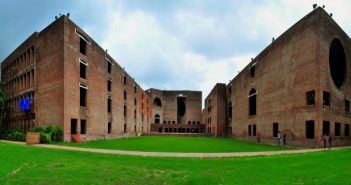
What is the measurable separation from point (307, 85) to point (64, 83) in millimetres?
24369

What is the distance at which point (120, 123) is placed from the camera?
49.8 meters

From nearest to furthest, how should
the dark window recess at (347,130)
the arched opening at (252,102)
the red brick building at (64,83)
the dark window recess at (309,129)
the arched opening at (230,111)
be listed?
1. the dark window recess at (309,129)
2. the red brick building at (64,83)
3. the dark window recess at (347,130)
4. the arched opening at (252,102)
5. the arched opening at (230,111)

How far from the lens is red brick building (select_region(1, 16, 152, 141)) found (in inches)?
1200

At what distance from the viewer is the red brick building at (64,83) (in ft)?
100

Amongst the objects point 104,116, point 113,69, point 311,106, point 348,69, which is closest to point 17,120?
point 104,116

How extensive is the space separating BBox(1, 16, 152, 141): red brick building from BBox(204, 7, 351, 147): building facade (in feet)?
72.7

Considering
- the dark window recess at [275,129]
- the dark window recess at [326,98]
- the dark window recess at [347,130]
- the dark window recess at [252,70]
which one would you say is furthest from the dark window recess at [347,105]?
the dark window recess at [252,70]

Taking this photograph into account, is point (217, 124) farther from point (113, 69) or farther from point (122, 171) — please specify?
point (122, 171)

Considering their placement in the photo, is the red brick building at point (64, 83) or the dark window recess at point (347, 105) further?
the dark window recess at point (347, 105)

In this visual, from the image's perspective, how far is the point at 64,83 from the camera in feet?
97.7

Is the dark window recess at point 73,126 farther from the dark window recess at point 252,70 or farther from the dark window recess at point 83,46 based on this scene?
the dark window recess at point 252,70

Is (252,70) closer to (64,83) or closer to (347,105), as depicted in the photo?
(347,105)

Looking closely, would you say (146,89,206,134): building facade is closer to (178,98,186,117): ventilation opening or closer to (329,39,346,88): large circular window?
(178,98,186,117): ventilation opening

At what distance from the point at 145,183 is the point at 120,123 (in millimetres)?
40198
